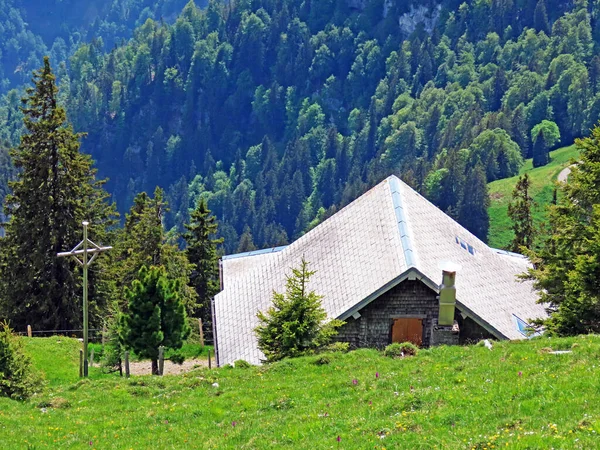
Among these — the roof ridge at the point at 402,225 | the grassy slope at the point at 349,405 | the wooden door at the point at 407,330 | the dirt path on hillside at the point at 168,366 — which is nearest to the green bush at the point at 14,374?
Result: the grassy slope at the point at 349,405

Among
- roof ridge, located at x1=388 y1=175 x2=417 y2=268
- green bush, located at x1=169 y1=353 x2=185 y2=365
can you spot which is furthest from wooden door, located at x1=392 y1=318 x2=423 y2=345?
green bush, located at x1=169 y1=353 x2=185 y2=365

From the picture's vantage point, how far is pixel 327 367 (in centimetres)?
2775

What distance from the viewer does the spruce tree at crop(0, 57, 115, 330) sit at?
57781mm

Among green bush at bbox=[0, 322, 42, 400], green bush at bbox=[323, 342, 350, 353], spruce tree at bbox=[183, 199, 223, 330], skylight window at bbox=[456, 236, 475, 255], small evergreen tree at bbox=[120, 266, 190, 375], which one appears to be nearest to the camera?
green bush at bbox=[0, 322, 42, 400]

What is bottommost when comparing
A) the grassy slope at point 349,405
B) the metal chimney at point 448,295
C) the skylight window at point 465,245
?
the grassy slope at point 349,405

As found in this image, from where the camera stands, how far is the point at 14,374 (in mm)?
29969

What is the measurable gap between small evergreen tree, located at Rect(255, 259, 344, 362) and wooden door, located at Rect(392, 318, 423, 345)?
5543mm

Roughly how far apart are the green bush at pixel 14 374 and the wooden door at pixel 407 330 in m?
13.4

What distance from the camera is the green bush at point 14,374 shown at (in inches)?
1172

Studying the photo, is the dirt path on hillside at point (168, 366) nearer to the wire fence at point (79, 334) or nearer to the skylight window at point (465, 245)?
the wire fence at point (79, 334)

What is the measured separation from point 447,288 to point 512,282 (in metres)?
7.69

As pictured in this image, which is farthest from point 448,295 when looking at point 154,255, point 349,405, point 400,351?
point 154,255

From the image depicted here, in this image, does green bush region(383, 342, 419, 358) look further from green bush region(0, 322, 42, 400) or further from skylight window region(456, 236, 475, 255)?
skylight window region(456, 236, 475, 255)

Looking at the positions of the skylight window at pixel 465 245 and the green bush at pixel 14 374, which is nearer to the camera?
the green bush at pixel 14 374
